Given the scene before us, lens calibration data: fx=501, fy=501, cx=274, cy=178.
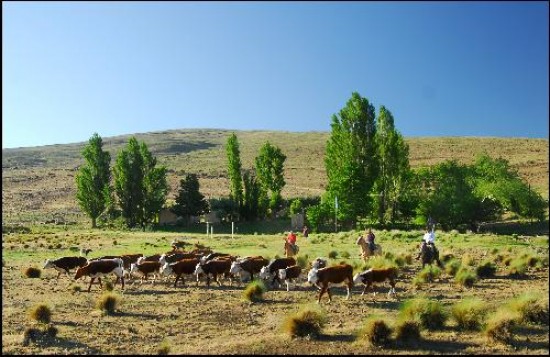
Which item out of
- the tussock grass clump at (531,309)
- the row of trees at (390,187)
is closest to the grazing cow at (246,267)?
the tussock grass clump at (531,309)

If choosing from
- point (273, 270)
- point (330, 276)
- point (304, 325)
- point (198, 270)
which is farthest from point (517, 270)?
point (198, 270)

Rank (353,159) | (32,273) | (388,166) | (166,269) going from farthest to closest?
(388,166) → (353,159) → (32,273) → (166,269)

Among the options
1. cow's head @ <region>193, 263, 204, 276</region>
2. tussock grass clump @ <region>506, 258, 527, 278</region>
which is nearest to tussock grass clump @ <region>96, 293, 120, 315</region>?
cow's head @ <region>193, 263, 204, 276</region>

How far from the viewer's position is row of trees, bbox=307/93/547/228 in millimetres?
46750

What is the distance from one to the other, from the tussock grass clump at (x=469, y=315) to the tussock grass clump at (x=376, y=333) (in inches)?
85.8

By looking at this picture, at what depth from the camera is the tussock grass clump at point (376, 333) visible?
11156mm

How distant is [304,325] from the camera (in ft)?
39.0

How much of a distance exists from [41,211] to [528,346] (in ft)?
249

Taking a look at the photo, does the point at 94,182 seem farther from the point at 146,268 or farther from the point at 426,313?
the point at 426,313

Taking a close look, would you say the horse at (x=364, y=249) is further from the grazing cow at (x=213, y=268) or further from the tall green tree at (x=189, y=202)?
the tall green tree at (x=189, y=202)

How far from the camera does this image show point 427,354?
10.5 metres

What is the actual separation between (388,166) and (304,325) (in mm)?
39616

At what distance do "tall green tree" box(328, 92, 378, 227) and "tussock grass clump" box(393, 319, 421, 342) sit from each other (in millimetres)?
35124

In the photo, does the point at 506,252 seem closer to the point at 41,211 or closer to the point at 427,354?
the point at 427,354
